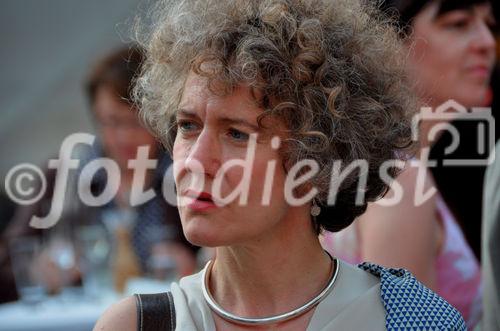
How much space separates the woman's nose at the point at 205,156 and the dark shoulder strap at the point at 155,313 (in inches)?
12.4

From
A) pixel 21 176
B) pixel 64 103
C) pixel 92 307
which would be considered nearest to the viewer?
pixel 92 307

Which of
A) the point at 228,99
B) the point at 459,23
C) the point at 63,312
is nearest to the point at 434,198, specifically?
the point at 459,23

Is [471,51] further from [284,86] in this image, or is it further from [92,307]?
[92,307]

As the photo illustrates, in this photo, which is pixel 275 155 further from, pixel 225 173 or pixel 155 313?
pixel 155 313

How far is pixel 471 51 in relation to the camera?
3.04 meters

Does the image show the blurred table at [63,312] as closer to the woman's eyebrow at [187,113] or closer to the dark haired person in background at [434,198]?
the dark haired person in background at [434,198]

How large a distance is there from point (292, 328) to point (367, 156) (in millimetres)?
417

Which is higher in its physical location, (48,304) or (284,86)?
(284,86)

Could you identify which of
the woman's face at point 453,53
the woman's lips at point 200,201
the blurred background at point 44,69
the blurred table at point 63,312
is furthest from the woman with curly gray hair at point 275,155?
the blurred background at point 44,69

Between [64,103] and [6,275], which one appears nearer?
[6,275]

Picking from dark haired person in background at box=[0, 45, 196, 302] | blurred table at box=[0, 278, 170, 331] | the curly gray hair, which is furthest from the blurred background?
the curly gray hair

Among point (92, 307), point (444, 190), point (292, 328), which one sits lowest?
point (92, 307)

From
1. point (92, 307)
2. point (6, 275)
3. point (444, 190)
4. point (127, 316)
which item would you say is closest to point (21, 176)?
point (6, 275)

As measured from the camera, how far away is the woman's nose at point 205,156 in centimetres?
191
